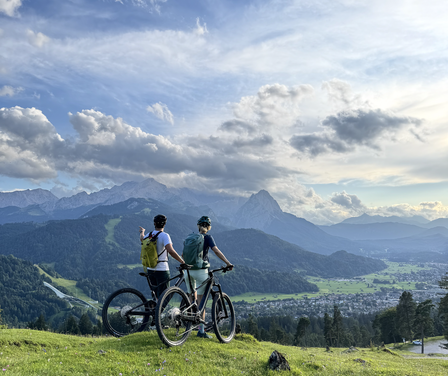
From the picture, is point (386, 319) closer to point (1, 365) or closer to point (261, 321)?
point (261, 321)

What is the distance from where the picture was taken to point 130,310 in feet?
38.6

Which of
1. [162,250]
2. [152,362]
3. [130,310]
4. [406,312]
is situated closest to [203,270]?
[162,250]

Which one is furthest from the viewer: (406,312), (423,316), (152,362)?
(406,312)

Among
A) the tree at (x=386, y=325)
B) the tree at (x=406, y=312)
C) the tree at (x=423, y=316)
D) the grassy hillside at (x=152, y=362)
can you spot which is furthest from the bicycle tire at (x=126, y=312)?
the tree at (x=386, y=325)

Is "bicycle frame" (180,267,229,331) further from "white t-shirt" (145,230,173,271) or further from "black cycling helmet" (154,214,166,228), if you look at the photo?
"black cycling helmet" (154,214,166,228)

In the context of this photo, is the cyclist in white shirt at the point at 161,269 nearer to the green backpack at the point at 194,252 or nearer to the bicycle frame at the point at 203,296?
the green backpack at the point at 194,252

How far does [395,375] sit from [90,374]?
→ 10336 mm

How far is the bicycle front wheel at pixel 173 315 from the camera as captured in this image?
32.5 feet

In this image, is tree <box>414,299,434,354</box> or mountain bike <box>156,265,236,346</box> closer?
mountain bike <box>156,265,236,346</box>

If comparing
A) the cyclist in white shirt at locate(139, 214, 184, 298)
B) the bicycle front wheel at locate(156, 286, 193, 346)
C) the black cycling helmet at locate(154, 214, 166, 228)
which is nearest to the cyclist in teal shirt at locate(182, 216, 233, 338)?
the bicycle front wheel at locate(156, 286, 193, 346)

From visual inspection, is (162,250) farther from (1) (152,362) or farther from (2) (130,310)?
(1) (152,362)

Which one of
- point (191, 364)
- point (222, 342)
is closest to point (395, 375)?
point (222, 342)

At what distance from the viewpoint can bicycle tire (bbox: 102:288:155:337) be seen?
1168 centimetres

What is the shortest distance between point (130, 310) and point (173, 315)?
2.56 meters
